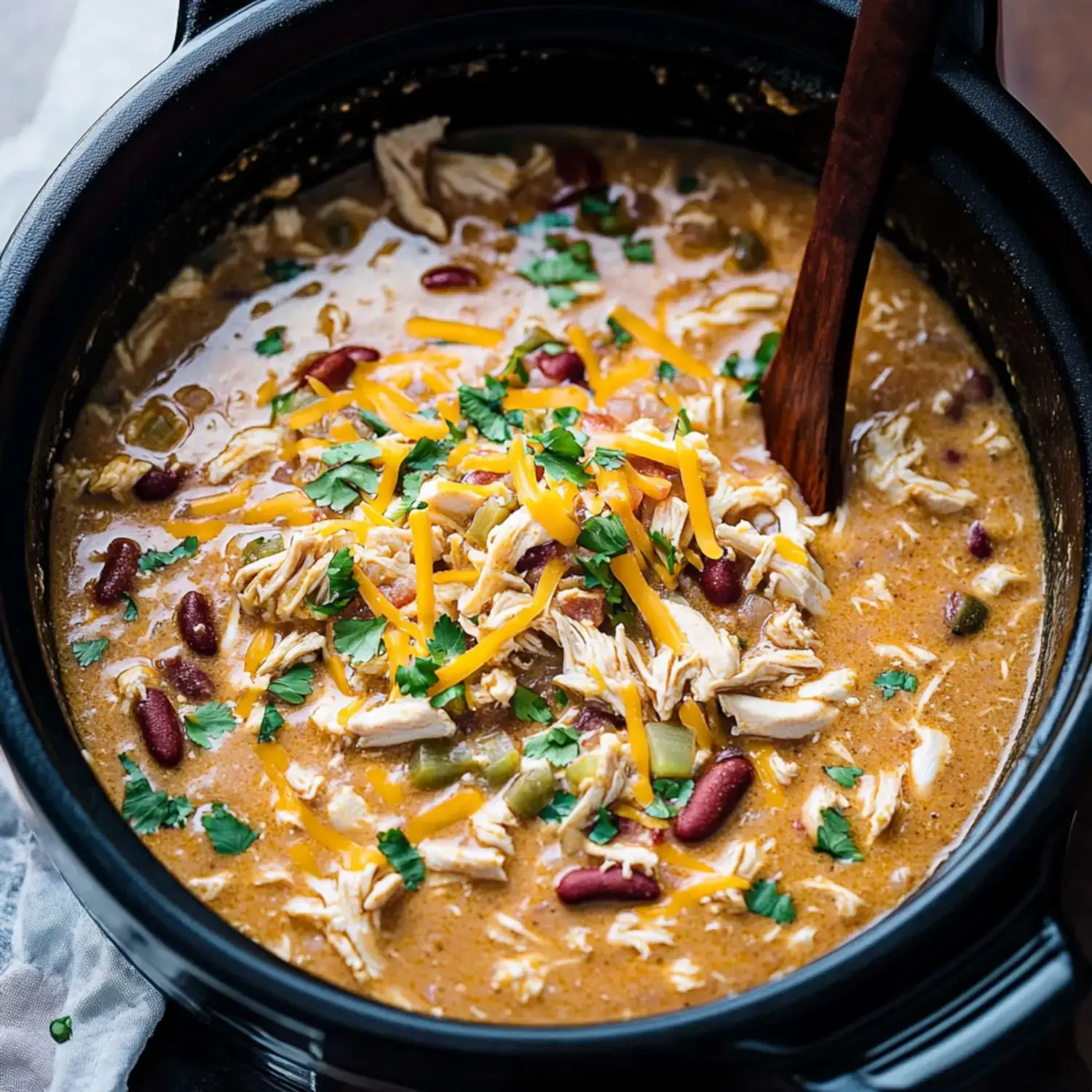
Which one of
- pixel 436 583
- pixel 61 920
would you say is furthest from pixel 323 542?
pixel 61 920

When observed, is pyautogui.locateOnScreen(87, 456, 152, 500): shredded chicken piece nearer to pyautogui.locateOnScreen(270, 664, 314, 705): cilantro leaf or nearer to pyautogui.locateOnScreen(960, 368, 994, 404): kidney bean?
pyautogui.locateOnScreen(270, 664, 314, 705): cilantro leaf

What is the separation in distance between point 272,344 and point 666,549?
1031mm

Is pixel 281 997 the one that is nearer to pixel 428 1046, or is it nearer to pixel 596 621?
pixel 428 1046

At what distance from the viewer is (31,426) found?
249 centimetres

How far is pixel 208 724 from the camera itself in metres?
2.41

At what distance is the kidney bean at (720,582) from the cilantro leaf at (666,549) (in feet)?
0.28

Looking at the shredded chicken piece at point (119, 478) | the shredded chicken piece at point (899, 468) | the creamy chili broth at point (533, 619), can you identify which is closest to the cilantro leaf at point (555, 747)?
the creamy chili broth at point (533, 619)

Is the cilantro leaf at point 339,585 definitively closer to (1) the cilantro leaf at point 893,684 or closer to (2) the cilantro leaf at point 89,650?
(2) the cilantro leaf at point 89,650

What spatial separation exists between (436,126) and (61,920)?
1.89 m

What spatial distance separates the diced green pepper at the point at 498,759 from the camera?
2.34m

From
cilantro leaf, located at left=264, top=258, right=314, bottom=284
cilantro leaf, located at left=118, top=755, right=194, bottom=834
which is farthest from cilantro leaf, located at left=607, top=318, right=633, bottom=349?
cilantro leaf, located at left=118, top=755, right=194, bottom=834

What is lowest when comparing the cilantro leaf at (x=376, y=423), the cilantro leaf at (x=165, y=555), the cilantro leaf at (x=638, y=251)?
the cilantro leaf at (x=165, y=555)

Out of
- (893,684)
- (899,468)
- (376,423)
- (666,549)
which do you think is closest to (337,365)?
(376,423)

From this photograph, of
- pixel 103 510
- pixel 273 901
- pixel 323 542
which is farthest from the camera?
pixel 103 510
